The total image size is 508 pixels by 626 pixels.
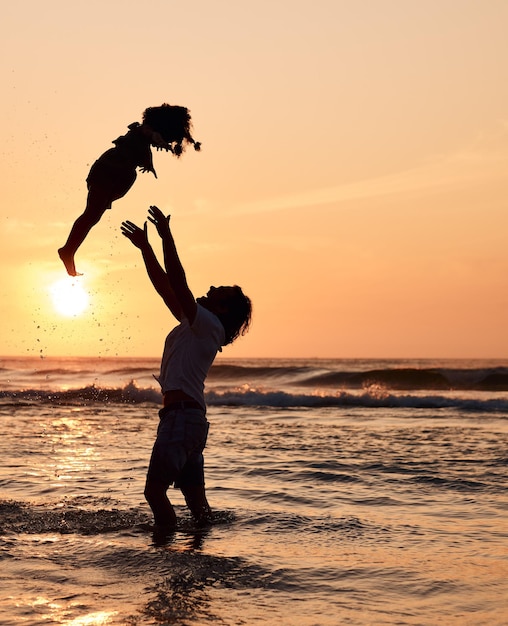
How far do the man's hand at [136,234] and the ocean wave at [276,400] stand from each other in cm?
1763

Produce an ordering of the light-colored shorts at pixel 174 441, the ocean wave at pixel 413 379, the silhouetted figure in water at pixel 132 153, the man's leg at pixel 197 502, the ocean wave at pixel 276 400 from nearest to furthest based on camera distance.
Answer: the silhouetted figure in water at pixel 132 153, the light-colored shorts at pixel 174 441, the man's leg at pixel 197 502, the ocean wave at pixel 276 400, the ocean wave at pixel 413 379

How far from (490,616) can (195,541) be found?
2.55 meters

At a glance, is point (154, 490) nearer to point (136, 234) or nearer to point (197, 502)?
point (197, 502)

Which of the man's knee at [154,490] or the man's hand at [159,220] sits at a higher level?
the man's hand at [159,220]

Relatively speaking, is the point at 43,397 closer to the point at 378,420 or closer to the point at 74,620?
the point at 378,420

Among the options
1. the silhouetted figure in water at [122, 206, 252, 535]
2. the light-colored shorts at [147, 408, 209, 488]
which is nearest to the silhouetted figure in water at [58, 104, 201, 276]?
the silhouetted figure in water at [122, 206, 252, 535]

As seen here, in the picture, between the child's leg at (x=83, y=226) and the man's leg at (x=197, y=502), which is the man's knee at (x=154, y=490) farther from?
the child's leg at (x=83, y=226)

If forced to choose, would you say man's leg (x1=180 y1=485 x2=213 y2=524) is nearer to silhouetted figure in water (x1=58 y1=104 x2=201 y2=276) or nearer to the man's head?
the man's head

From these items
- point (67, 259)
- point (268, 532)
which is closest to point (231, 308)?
point (67, 259)

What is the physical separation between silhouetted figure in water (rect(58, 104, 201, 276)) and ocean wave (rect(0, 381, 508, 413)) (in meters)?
18.1

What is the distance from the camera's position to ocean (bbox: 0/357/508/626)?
190 inches

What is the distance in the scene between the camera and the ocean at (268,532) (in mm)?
4816

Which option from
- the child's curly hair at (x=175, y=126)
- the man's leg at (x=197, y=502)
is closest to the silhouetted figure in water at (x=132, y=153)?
the child's curly hair at (x=175, y=126)

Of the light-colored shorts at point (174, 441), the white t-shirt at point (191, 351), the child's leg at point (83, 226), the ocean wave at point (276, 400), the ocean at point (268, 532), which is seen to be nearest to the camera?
the ocean at point (268, 532)
